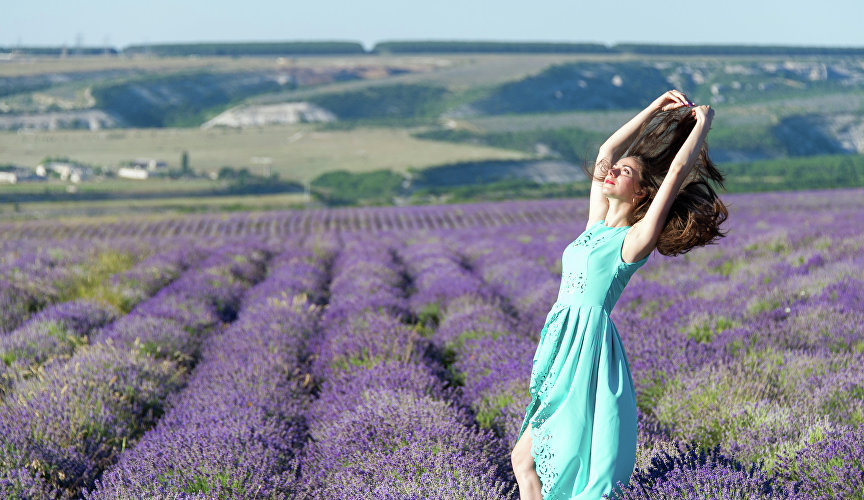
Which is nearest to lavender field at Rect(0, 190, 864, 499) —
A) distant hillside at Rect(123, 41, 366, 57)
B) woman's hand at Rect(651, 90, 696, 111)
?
woman's hand at Rect(651, 90, 696, 111)

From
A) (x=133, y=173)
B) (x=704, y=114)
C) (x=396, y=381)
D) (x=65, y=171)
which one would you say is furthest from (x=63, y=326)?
(x=65, y=171)

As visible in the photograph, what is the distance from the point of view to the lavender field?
324cm

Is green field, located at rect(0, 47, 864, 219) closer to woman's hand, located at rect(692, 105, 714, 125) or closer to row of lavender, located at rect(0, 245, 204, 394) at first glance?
row of lavender, located at rect(0, 245, 204, 394)

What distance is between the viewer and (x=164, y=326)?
20.0ft

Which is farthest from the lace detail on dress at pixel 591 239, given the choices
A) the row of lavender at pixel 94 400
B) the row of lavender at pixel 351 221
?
the row of lavender at pixel 351 221

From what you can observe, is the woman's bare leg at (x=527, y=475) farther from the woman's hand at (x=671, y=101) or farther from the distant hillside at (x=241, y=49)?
the distant hillside at (x=241, y=49)

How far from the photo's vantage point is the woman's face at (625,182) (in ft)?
9.81

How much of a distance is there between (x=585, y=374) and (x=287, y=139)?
3576 inches

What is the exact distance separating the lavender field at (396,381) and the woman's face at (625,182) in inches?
27.7

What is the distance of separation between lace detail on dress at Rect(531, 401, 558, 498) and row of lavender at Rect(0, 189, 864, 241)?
19751 mm

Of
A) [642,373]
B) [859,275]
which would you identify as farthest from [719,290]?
[642,373]

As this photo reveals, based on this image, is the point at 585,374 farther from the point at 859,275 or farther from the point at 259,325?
the point at 859,275

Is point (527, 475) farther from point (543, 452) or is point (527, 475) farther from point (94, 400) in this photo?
point (94, 400)

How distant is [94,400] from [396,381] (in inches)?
67.1
